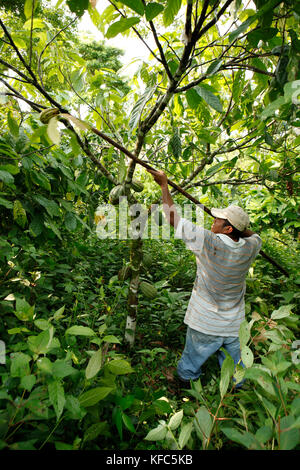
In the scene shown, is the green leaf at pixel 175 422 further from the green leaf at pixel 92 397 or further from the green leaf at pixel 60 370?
the green leaf at pixel 60 370

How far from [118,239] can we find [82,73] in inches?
96.1

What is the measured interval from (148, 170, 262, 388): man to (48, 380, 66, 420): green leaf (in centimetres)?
98

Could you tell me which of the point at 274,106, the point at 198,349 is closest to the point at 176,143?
the point at 274,106

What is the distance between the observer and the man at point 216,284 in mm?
1541

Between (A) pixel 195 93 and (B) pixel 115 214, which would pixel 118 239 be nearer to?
(B) pixel 115 214

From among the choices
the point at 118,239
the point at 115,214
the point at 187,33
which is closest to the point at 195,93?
the point at 187,33

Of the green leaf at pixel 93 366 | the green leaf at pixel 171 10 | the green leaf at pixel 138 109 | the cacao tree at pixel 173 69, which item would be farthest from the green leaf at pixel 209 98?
the green leaf at pixel 93 366

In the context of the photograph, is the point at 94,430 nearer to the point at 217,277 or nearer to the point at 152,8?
the point at 217,277

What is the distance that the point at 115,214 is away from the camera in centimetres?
348

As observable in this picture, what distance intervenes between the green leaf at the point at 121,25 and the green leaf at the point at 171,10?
109 millimetres

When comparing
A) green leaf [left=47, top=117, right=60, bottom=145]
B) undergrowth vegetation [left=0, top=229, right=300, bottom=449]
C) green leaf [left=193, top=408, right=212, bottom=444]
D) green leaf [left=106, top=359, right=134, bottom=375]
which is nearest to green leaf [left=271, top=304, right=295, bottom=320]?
undergrowth vegetation [left=0, top=229, right=300, bottom=449]

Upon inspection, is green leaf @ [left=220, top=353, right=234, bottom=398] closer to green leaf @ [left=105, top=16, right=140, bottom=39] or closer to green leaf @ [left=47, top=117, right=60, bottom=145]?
green leaf @ [left=47, top=117, right=60, bottom=145]

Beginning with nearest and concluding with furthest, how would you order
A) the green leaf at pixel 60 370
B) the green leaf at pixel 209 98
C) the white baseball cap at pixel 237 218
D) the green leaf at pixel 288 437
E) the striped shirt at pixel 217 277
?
the green leaf at pixel 288 437 → the green leaf at pixel 60 370 → the green leaf at pixel 209 98 → the striped shirt at pixel 217 277 → the white baseball cap at pixel 237 218

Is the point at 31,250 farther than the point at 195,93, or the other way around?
the point at 31,250
